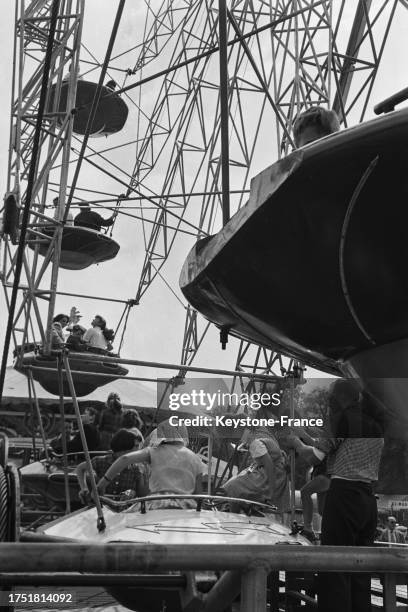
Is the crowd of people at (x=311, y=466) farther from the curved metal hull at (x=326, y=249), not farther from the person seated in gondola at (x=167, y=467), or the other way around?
the curved metal hull at (x=326, y=249)

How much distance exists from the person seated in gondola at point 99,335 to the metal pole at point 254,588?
8878 mm

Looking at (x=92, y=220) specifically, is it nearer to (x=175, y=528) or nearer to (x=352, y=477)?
(x=175, y=528)

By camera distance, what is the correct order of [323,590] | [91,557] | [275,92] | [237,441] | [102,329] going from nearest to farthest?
[91,557] < [323,590] < [237,441] < [102,329] < [275,92]

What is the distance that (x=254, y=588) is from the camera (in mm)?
2000

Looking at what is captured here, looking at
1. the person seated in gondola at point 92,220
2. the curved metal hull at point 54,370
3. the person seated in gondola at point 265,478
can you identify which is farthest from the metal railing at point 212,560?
the person seated in gondola at point 92,220

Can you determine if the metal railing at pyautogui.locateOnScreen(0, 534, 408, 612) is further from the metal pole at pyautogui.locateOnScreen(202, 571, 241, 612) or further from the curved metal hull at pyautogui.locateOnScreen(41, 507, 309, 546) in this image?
the curved metal hull at pyautogui.locateOnScreen(41, 507, 309, 546)

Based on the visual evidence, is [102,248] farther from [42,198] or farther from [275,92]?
[275,92]

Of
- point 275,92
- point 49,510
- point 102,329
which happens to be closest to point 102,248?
point 102,329

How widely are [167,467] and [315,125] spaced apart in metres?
3.04

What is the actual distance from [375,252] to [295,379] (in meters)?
3.91

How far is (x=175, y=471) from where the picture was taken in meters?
5.33

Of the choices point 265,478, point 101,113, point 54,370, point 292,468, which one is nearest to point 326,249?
point 292,468

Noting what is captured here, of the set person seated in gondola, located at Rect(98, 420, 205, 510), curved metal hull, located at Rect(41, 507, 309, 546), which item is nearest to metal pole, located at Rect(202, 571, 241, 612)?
curved metal hull, located at Rect(41, 507, 309, 546)

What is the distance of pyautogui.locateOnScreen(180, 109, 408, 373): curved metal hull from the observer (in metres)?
2.25
